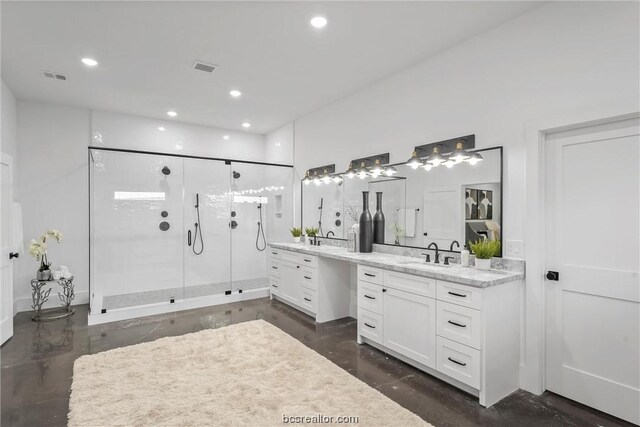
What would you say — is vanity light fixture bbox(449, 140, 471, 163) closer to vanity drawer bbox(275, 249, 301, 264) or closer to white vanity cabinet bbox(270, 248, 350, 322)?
white vanity cabinet bbox(270, 248, 350, 322)

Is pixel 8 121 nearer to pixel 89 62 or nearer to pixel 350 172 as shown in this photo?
pixel 89 62

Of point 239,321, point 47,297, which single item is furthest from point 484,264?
point 47,297

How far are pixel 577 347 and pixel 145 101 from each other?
5605 millimetres

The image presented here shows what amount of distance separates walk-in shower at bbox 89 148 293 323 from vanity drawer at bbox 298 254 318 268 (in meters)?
1.33

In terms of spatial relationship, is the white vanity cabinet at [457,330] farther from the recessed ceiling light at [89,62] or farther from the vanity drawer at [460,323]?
the recessed ceiling light at [89,62]

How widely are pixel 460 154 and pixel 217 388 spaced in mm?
2782

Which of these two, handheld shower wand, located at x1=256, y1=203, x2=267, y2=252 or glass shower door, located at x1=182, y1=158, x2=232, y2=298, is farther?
handheld shower wand, located at x1=256, y1=203, x2=267, y2=252

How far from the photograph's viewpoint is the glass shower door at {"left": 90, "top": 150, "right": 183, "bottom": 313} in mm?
4691

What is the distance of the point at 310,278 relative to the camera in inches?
170

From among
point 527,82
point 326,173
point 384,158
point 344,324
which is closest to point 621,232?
point 527,82

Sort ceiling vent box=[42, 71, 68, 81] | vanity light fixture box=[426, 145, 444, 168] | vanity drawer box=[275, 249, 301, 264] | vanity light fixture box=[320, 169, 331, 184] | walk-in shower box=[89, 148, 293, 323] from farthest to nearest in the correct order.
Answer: vanity light fixture box=[320, 169, 331, 184] → walk-in shower box=[89, 148, 293, 323] → vanity drawer box=[275, 249, 301, 264] → ceiling vent box=[42, 71, 68, 81] → vanity light fixture box=[426, 145, 444, 168]

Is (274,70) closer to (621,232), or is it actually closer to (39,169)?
(621,232)

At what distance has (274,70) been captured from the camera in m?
3.77

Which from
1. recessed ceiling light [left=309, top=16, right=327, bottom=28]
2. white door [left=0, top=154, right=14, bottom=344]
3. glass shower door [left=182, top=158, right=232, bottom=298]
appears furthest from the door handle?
white door [left=0, top=154, right=14, bottom=344]
